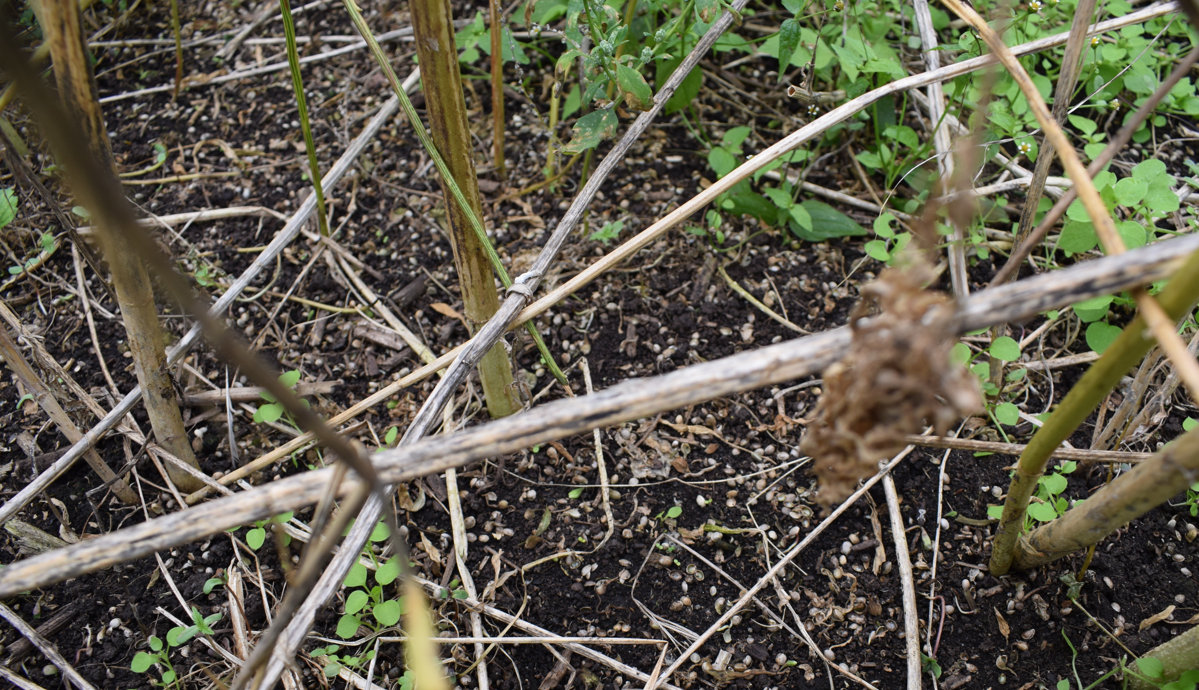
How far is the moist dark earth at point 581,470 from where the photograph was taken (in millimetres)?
1339

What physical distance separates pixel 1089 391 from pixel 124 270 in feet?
4.31

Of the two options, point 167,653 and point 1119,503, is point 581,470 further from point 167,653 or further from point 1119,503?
point 1119,503

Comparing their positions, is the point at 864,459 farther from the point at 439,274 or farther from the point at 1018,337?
the point at 439,274

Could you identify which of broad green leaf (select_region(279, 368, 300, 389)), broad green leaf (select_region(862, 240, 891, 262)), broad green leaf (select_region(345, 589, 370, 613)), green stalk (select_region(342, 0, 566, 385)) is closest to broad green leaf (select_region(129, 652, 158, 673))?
broad green leaf (select_region(345, 589, 370, 613))

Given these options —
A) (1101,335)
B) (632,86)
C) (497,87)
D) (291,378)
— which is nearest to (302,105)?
(497,87)

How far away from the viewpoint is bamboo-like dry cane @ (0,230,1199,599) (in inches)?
26.9

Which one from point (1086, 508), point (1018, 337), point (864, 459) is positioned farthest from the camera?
point (1018, 337)

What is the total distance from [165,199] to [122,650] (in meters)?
1.17

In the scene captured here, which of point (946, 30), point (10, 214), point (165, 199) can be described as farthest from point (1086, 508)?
point (165, 199)

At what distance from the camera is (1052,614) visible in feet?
4.31

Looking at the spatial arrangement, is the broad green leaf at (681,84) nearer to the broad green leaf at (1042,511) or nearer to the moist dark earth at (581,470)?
the moist dark earth at (581,470)

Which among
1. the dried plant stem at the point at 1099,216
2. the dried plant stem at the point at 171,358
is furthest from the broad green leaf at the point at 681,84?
the dried plant stem at the point at 1099,216

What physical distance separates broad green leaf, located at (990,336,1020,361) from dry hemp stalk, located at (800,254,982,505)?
784 millimetres

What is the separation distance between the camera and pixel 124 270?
1144mm
